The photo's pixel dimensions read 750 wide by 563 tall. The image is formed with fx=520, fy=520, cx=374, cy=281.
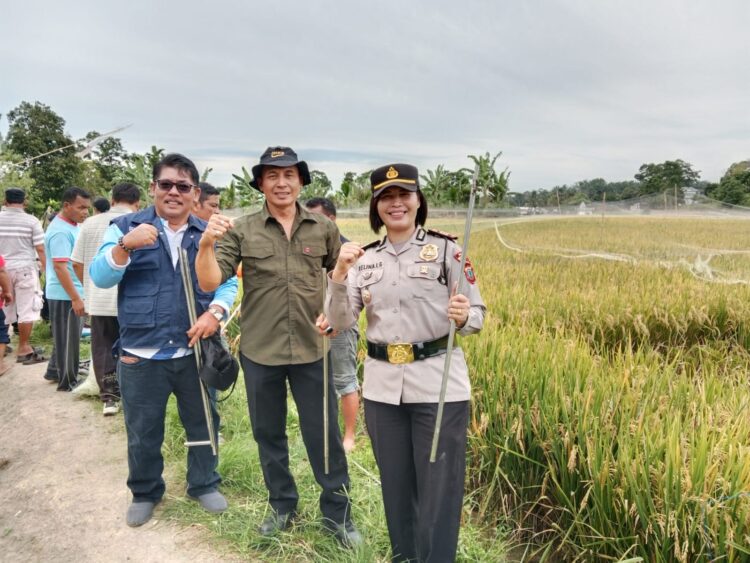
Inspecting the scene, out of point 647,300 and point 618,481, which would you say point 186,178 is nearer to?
point 618,481

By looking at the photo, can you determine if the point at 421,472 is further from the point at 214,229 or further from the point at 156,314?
the point at 156,314

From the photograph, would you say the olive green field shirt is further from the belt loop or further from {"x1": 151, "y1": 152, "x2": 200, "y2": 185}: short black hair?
the belt loop

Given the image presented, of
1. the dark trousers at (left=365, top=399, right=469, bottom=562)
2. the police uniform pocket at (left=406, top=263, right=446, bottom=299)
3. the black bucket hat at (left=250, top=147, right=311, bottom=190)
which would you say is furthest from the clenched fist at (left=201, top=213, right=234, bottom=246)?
the dark trousers at (left=365, top=399, right=469, bottom=562)

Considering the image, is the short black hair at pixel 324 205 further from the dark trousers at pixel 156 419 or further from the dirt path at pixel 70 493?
the dirt path at pixel 70 493

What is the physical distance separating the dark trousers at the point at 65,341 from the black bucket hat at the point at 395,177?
3949 mm

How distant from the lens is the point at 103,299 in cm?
387

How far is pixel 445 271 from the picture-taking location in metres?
1.89

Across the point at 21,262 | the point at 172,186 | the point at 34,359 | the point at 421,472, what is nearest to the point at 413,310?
the point at 421,472

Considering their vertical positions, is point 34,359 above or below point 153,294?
below

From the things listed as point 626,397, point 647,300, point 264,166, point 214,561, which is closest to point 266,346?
point 264,166

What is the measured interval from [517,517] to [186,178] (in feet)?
7.57

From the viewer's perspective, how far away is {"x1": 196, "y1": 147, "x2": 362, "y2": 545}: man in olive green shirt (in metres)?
2.29

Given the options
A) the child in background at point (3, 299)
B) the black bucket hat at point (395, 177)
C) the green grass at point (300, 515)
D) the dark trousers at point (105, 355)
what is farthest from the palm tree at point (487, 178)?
the child in background at point (3, 299)

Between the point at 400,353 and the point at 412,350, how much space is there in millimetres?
45
